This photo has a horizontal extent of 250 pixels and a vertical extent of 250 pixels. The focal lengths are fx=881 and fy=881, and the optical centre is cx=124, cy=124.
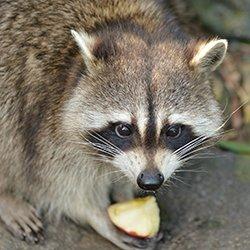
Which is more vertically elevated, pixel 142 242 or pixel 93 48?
pixel 93 48

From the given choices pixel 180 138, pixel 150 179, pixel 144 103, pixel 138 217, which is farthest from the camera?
pixel 138 217

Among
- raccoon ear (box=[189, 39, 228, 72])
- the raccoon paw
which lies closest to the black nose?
raccoon ear (box=[189, 39, 228, 72])

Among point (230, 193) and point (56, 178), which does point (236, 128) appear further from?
point (56, 178)

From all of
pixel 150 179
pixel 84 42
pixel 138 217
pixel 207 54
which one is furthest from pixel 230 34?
pixel 150 179

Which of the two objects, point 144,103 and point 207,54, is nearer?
point 144,103

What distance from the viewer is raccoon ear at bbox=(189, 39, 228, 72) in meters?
4.63

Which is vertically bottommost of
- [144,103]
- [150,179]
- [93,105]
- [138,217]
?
[138,217]

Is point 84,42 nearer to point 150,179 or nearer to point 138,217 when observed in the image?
point 150,179

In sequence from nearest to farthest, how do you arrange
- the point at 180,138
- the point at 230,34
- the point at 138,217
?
1. the point at 180,138
2. the point at 138,217
3. the point at 230,34

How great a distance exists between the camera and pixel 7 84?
5.02 metres

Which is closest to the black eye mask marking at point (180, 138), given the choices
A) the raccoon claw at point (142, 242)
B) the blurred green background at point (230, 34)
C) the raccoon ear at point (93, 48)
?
the raccoon ear at point (93, 48)

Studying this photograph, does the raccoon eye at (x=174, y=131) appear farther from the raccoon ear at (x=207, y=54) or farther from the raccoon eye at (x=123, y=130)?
the raccoon ear at (x=207, y=54)

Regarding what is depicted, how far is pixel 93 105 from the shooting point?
15.2 ft

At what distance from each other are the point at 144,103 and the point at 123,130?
176 millimetres
